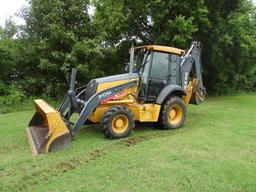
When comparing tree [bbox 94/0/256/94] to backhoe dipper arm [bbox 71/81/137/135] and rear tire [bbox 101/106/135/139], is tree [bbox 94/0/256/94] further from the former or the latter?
rear tire [bbox 101/106/135/139]

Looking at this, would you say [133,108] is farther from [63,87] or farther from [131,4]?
[131,4]

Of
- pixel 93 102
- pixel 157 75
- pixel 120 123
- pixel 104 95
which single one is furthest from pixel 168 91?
pixel 93 102

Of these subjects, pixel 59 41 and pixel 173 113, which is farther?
pixel 59 41

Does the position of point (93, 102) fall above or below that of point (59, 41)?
below

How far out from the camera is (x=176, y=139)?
21.8 ft

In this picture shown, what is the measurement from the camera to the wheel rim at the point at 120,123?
22.0 ft

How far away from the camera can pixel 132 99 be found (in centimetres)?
736

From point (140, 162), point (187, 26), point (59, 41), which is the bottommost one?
point (140, 162)

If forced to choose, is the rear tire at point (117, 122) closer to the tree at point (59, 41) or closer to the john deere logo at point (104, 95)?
the john deere logo at point (104, 95)

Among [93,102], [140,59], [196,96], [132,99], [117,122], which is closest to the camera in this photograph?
[93,102]

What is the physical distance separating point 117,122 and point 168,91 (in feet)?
5.23

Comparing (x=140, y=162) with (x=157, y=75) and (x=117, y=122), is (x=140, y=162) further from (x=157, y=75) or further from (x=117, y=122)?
(x=157, y=75)

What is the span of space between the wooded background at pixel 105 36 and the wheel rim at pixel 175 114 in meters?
4.69

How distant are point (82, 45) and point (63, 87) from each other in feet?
5.87
